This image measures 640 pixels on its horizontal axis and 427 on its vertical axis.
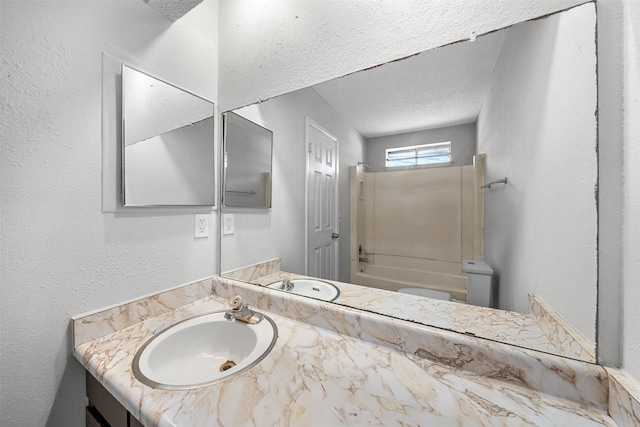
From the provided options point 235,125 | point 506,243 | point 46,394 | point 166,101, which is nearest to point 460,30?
point 506,243

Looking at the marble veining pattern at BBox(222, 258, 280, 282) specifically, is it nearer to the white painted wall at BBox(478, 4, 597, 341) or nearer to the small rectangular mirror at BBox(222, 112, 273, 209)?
the small rectangular mirror at BBox(222, 112, 273, 209)

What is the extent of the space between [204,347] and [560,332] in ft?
3.77

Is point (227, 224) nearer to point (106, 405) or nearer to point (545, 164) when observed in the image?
point (106, 405)

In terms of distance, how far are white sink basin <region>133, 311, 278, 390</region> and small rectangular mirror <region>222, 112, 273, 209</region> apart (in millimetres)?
537

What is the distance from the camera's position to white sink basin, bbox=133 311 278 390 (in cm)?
76

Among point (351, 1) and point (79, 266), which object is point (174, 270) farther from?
point (351, 1)

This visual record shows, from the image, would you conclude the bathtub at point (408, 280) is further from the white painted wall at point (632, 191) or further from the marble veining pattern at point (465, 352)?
the white painted wall at point (632, 191)

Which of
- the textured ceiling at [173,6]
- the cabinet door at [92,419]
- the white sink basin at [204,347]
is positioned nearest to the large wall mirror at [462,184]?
the white sink basin at [204,347]

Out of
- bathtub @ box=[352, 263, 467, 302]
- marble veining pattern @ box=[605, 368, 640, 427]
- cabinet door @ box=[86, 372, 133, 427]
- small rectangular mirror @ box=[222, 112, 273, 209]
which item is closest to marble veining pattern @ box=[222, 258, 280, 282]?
small rectangular mirror @ box=[222, 112, 273, 209]

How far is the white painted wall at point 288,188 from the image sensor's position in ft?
3.21

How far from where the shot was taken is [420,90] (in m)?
0.81

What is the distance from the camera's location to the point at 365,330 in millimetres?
802

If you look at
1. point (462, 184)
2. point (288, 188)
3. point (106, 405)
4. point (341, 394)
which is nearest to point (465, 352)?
point (341, 394)

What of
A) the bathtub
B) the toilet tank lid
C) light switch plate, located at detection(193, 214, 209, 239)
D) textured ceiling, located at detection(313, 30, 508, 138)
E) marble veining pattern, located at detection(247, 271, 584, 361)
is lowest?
marble veining pattern, located at detection(247, 271, 584, 361)
